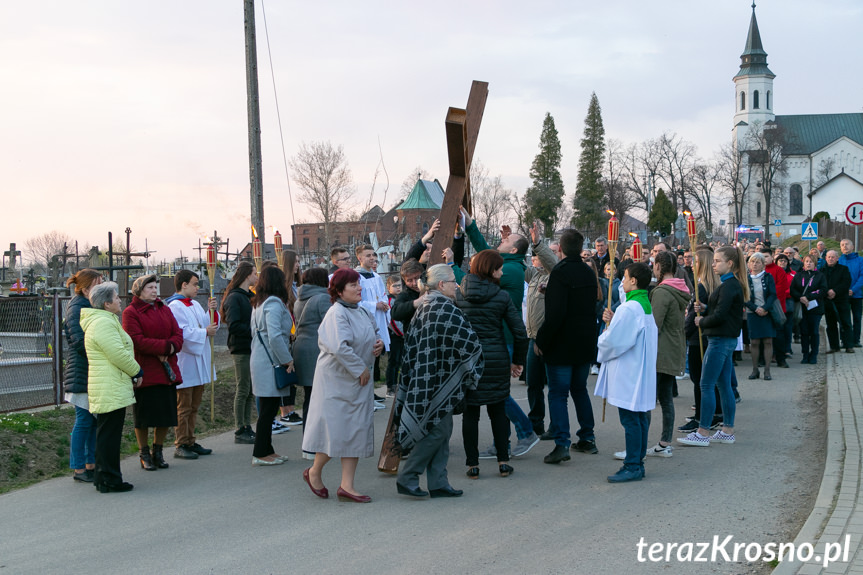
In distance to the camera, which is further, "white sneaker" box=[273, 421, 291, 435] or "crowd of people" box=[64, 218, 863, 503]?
"white sneaker" box=[273, 421, 291, 435]

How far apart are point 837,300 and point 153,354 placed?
12709mm

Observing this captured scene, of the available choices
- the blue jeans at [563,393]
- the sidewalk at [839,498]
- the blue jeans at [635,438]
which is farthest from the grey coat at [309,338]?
the sidewalk at [839,498]

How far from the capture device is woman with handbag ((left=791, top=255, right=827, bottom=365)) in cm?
1459

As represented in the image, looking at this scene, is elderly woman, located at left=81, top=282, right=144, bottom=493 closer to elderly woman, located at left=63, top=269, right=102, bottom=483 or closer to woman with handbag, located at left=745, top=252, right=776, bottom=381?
elderly woman, located at left=63, top=269, right=102, bottom=483

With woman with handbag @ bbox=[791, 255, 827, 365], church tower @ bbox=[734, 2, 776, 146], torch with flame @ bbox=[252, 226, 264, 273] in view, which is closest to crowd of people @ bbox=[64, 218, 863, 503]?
torch with flame @ bbox=[252, 226, 264, 273]

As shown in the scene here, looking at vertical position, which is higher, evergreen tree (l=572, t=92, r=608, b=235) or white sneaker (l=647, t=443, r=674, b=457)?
evergreen tree (l=572, t=92, r=608, b=235)

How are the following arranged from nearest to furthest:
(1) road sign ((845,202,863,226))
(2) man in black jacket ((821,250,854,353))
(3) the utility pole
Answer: (3) the utility pole, (2) man in black jacket ((821,250,854,353)), (1) road sign ((845,202,863,226))

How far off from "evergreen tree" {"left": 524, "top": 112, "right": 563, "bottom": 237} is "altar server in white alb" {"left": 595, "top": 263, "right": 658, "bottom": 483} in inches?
2961

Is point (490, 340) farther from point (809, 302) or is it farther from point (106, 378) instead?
point (809, 302)

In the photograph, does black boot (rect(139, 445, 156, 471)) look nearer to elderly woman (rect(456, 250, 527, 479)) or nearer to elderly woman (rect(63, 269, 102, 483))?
elderly woman (rect(63, 269, 102, 483))

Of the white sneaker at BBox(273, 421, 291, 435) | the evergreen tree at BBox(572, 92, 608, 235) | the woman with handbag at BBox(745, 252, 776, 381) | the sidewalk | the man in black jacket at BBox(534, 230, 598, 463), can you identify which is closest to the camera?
the sidewalk

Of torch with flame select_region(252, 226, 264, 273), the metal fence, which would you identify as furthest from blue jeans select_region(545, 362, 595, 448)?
the metal fence

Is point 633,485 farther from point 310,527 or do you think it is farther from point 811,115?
point 811,115

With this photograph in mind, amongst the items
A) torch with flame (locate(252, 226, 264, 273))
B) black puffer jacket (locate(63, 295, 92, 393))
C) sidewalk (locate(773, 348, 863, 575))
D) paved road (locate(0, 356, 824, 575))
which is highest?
torch with flame (locate(252, 226, 264, 273))
